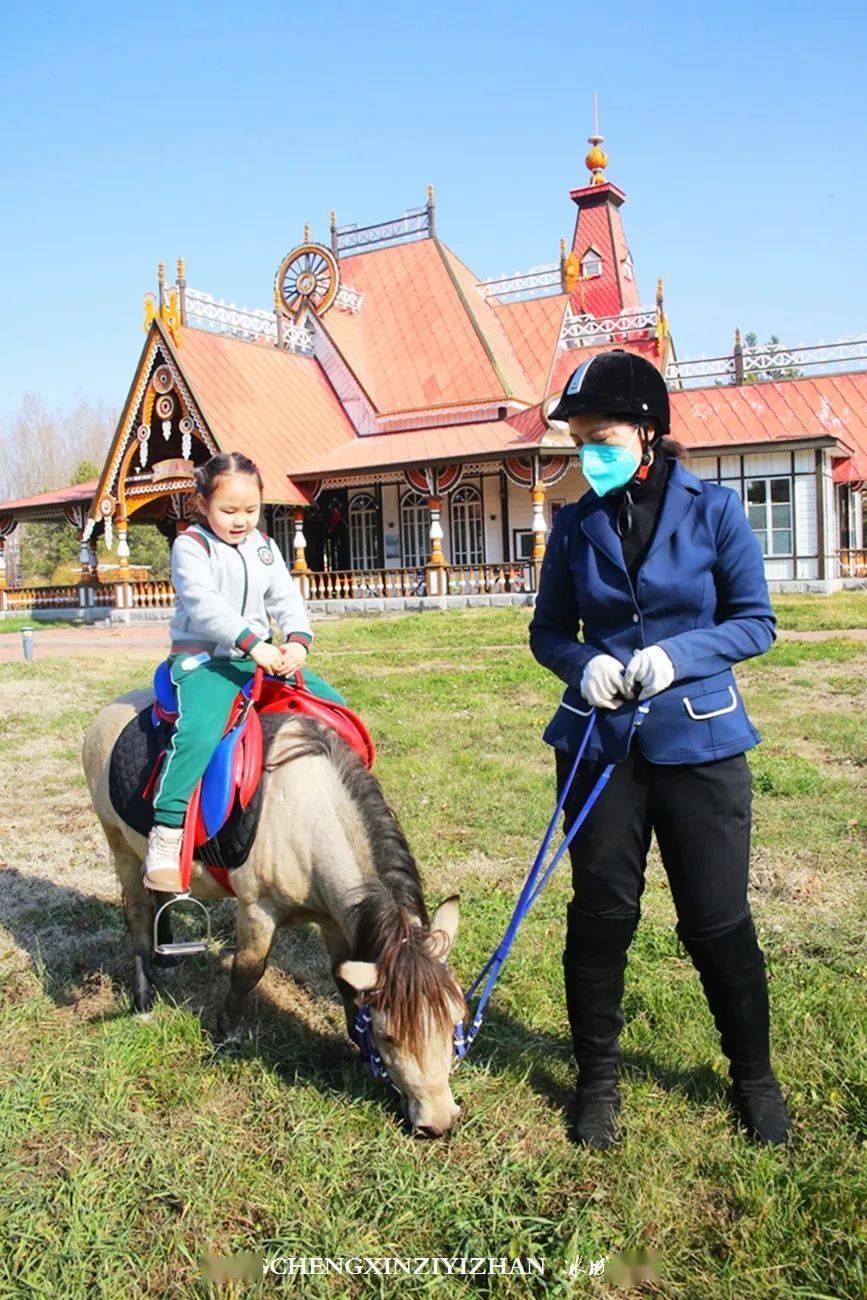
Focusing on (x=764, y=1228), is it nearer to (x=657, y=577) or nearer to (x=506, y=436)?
(x=657, y=577)

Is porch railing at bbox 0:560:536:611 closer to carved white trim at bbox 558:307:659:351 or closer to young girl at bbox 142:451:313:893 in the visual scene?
carved white trim at bbox 558:307:659:351

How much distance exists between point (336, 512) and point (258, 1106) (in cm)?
2452

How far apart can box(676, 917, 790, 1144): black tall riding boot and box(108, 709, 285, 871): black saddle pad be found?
1.47 metres

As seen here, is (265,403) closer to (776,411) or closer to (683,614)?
(776,411)

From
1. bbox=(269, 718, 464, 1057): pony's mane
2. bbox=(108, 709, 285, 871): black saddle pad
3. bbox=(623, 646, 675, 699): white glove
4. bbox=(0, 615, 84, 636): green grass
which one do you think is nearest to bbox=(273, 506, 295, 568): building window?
bbox=(0, 615, 84, 636): green grass

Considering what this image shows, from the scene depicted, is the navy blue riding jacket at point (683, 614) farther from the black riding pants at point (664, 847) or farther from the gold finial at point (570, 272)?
the gold finial at point (570, 272)

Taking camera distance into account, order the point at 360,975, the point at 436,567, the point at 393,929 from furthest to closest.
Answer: the point at 436,567
the point at 393,929
the point at 360,975

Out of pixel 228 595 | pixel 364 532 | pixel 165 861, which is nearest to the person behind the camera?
pixel 165 861

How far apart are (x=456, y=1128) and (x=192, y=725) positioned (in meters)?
1.56

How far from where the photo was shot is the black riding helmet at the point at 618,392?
2773mm

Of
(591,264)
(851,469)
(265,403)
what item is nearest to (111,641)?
(265,403)

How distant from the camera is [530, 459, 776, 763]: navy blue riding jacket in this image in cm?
277

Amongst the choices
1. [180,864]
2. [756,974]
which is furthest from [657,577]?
[180,864]

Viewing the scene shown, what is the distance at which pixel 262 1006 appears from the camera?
390 cm
